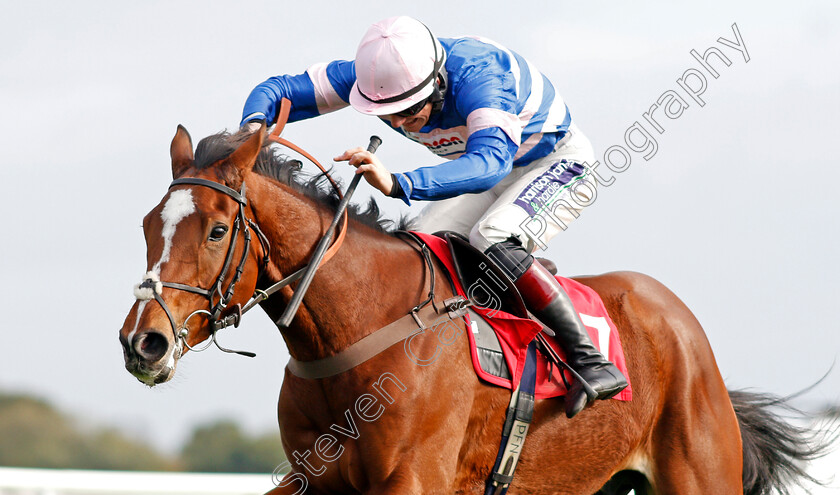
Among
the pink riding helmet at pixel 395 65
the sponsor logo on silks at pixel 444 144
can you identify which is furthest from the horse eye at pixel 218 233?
the sponsor logo on silks at pixel 444 144

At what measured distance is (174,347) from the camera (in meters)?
2.89

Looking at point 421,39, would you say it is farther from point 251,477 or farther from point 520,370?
point 251,477

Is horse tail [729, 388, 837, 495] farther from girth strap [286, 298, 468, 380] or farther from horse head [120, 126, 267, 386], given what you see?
horse head [120, 126, 267, 386]

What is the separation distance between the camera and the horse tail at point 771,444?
16.6 feet

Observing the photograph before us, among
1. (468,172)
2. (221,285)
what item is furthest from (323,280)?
(468,172)

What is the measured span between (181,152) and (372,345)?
39.3 inches

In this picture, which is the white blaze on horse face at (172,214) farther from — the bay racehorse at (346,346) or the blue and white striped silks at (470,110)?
the blue and white striped silks at (470,110)

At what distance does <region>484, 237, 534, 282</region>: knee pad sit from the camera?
3.85 meters

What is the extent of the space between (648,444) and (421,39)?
2.26m

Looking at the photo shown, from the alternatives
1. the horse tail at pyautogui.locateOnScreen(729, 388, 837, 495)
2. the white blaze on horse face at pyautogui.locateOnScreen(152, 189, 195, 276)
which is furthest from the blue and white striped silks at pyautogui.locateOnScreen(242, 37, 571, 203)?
the horse tail at pyautogui.locateOnScreen(729, 388, 837, 495)

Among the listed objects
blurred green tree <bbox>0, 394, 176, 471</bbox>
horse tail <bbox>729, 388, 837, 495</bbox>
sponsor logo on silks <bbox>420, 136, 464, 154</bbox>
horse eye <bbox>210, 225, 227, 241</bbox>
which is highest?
sponsor logo on silks <bbox>420, 136, 464, 154</bbox>

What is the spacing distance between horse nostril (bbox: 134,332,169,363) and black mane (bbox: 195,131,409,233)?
0.67m

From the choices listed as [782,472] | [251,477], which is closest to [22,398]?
[251,477]

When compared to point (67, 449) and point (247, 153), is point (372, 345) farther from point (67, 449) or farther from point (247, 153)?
point (67, 449)
